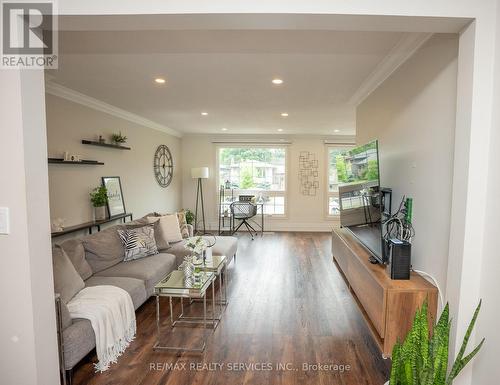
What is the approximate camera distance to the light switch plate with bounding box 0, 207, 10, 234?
131cm

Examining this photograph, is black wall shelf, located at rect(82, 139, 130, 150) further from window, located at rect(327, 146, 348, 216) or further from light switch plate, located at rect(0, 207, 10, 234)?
window, located at rect(327, 146, 348, 216)

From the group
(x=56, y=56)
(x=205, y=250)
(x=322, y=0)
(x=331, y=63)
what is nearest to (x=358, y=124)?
(x=331, y=63)

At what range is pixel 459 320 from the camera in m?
1.39

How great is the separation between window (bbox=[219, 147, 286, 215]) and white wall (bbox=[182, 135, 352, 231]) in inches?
7.7

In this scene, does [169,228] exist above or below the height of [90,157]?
below

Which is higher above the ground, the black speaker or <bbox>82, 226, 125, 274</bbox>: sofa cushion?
the black speaker

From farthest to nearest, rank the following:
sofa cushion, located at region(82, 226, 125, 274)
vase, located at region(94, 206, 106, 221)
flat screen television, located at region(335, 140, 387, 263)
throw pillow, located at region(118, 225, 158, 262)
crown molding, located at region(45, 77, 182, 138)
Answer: vase, located at region(94, 206, 106, 221) → throw pillow, located at region(118, 225, 158, 262) → crown molding, located at region(45, 77, 182, 138) → sofa cushion, located at region(82, 226, 125, 274) → flat screen television, located at region(335, 140, 387, 263)

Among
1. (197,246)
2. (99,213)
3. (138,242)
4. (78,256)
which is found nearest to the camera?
(78,256)

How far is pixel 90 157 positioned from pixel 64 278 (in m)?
2.00

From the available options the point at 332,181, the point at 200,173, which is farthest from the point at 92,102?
the point at 332,181

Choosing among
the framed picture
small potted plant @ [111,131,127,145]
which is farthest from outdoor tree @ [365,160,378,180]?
small potted plant @ [111,131,127,145]

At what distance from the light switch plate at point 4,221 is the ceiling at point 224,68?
1.30 metres

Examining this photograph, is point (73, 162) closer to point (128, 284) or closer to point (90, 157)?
point (90, 157)

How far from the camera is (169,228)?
13.7 feet
